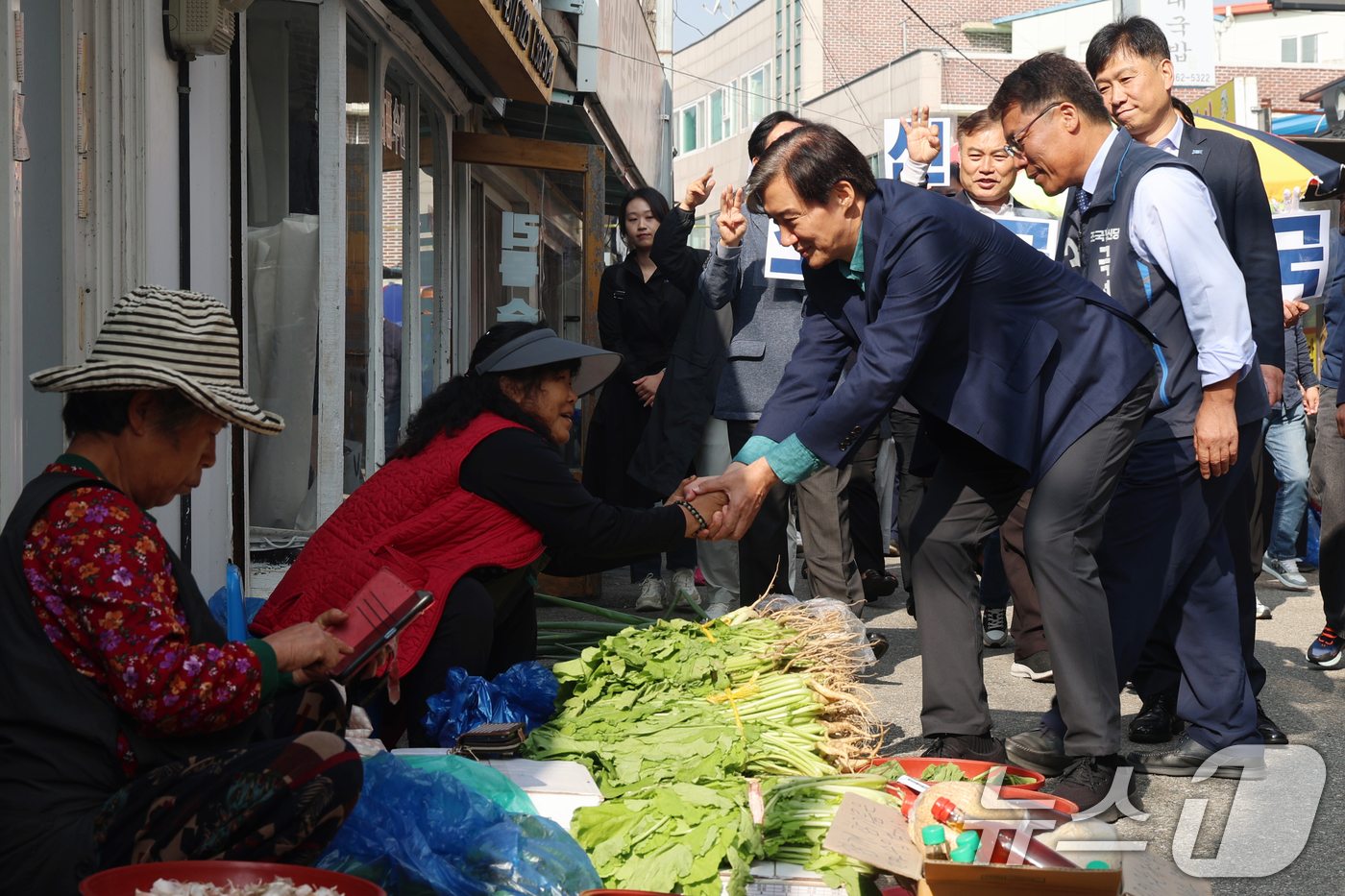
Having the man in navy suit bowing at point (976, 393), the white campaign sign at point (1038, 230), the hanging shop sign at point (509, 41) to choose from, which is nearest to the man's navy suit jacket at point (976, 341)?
the man in navy suit bowing at point (976, 393)

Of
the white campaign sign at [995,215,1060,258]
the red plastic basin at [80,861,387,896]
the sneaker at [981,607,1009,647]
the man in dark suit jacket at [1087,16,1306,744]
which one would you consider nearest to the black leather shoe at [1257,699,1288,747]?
the man in dark suit jacket at [1087,16,1306,744]

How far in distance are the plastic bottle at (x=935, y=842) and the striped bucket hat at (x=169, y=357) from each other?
1.54 metres

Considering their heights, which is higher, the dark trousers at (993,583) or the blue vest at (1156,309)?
the blue vest at (1156,309)

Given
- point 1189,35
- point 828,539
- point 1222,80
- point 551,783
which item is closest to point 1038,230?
point 828,539

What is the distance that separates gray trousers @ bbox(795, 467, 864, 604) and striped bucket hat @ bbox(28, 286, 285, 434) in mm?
3350

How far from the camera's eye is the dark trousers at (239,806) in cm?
202

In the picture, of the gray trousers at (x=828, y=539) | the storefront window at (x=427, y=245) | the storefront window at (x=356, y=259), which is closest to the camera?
the gray trousers at (x=828, y=539)

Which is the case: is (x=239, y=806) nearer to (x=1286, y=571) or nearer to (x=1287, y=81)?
(x=1286, y=571)

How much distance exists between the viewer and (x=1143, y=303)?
372 centimetres

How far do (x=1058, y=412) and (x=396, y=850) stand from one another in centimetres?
207

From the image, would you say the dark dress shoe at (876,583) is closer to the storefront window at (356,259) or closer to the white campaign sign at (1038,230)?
the white campaign sign at (1038,230)

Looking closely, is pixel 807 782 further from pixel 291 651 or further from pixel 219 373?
pixel 219 373

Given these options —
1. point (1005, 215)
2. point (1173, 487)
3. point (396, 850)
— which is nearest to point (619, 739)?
point (396, 850)

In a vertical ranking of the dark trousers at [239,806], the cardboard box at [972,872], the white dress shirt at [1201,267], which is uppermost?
the white dress shirt at [1201,267]
